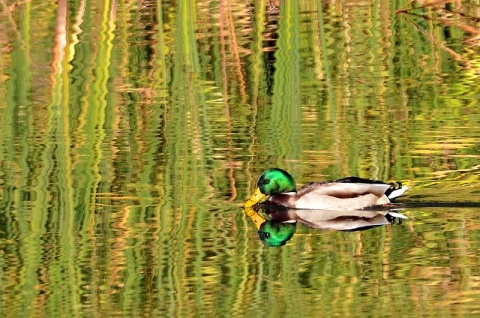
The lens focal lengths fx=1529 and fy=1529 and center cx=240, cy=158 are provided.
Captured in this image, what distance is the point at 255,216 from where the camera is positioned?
792 cm

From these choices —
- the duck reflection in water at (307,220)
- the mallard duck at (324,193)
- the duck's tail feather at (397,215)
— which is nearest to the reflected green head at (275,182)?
the mallard duck at (324,193)

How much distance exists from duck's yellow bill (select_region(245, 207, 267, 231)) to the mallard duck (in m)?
0.03

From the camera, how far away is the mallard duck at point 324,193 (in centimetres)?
782

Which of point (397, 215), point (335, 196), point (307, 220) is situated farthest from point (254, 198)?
point (397, 215)

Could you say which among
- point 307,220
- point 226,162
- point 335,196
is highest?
point 226,162

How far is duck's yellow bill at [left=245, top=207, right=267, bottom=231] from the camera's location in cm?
775

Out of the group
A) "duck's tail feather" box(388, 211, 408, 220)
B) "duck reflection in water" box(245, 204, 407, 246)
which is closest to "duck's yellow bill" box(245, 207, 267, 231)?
"duck reflection in water" box(245, 204, 407, 246)

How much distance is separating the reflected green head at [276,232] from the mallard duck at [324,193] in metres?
0.21

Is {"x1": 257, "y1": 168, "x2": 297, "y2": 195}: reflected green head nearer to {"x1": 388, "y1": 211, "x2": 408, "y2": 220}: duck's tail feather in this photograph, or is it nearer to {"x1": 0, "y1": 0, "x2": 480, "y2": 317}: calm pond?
{"x1": 0, "y1": 0, "x2": 480, "y2": 317}: calm pond

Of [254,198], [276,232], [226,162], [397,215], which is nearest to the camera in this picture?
[276,232]

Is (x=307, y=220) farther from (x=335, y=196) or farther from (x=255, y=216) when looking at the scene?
(x=255, y=216)

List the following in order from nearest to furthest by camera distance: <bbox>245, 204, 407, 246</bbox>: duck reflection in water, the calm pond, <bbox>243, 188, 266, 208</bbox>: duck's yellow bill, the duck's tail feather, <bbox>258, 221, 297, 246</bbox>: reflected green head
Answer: the calm pond → <bbox>258, 221, 297, 246</bbox>: reflected green head → <bbox>245, 204, 407, 246</bbox>: duck reflection in water → the duck's tail feather → <bbox>243, 188, 266, 208</bbox>: duck's yellow bill

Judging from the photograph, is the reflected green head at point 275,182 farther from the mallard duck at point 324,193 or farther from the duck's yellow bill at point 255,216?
the duck's yellow bill at point 255,216

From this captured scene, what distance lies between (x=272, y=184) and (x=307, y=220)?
27 cm
